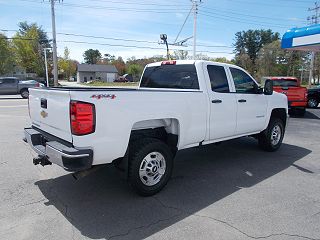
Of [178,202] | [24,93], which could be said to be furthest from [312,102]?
[24,93]

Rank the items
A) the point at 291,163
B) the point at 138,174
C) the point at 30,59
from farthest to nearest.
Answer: the point at 30,59, the point at 291,163, the point at 138,174

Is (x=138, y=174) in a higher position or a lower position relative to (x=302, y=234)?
higher

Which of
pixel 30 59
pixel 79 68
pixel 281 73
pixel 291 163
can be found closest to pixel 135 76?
pixel 79 68

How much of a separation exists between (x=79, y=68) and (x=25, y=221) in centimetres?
9713

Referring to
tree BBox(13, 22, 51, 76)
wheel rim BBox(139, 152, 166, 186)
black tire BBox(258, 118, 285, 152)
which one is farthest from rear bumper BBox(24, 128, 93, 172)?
tree BBox(13, 22, 51, 76)

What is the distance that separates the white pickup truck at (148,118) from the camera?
356cm

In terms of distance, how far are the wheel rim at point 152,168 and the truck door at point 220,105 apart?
3.89 ft

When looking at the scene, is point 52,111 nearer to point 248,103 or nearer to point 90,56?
point 248,103

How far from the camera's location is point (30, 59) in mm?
69625

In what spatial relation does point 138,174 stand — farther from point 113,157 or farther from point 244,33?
point 244,33

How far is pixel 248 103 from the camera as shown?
238 inches

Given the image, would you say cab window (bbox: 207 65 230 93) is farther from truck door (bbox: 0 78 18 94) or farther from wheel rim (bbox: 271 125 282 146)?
truck door (bbox: 0 78 18 94)

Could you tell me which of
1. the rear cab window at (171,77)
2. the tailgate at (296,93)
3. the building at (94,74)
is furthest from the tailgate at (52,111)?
the building at (94,74)

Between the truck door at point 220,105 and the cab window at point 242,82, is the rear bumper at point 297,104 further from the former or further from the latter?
the truck door at point 220,105
